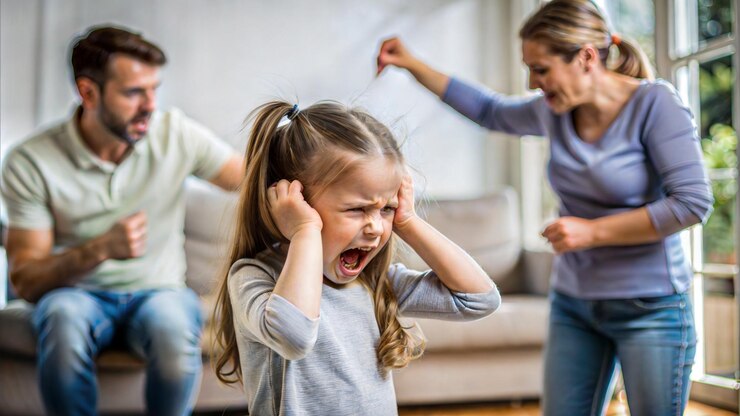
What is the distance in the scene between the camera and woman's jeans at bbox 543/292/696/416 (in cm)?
130

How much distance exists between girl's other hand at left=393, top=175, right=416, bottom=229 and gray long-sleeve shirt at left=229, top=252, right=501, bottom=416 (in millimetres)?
115

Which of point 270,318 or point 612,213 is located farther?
point 612,213

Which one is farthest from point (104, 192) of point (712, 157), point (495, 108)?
point (712, 157)

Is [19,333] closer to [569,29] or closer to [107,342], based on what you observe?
[107,342]

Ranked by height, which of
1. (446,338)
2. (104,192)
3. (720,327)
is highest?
(104,192)

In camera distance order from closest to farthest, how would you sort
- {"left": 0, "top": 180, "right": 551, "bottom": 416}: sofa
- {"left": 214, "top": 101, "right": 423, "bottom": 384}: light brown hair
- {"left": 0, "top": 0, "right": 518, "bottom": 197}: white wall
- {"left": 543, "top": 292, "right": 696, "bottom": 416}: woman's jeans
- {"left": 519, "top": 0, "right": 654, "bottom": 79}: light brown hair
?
{"left": 214, "top": 101, "right": 423, "bottom": 384}: light brown hair
{"left": 543, "top": 292, "right": 696, "bottom": 416}: woman's jeans
{"left": 519, "top": 0, "right": 654, "bottom": 79}: light brown hair
{"left": 0, "top": 180, "right": 551, "bottom": 416}: sofa
{"left": 0, "top": 0, "right": 518, "bottom": 197}: white wall

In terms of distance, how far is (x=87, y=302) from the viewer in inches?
73.6

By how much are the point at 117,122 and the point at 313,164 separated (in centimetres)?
114

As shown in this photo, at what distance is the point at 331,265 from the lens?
103cm

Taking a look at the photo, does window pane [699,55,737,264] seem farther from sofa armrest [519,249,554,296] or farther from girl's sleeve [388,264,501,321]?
girl's sleeve [388,264,501,321]

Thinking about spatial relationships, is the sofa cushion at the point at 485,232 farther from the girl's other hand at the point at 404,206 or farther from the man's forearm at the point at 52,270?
the girl's other hand at the point at 404,206

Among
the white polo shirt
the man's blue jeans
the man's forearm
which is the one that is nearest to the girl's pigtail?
the man's blue jeans

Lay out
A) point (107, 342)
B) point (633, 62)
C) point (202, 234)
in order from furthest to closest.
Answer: point (202, 234) → point (107, 342) → point (633, 62)

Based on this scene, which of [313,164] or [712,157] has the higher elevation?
A: [313,164]
